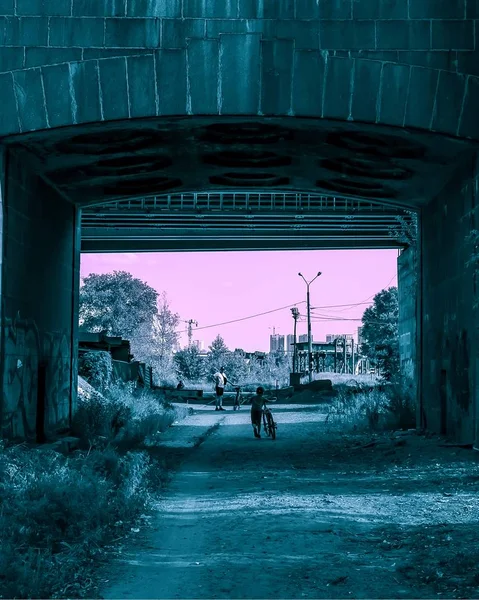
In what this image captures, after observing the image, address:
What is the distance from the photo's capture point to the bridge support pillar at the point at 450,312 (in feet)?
46.2

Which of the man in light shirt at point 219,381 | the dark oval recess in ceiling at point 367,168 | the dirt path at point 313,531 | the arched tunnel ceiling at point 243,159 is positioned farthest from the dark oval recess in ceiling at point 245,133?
the man in light shirt at point 219,381

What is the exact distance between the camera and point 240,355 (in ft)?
270

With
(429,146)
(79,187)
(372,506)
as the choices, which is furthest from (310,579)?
(79,187)

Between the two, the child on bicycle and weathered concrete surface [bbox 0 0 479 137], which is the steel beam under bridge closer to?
the child on bicycle

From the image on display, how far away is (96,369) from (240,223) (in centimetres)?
884

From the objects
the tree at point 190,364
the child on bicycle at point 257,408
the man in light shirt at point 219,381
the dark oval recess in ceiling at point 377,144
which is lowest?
the child on bicycle at point 257,408

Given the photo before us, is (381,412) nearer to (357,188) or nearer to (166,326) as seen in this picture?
(357,188)

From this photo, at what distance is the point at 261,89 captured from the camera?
1330 cm

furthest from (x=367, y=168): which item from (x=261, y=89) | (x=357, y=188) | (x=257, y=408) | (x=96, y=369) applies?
(x=96, y=369)

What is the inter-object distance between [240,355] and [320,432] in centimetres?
6175

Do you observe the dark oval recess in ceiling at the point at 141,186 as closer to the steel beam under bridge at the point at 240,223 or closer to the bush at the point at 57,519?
the steel beam under bridge at the point at 240,223

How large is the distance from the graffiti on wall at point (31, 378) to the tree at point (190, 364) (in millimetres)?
63151

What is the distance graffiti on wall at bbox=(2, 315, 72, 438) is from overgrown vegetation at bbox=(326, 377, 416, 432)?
25.4ft

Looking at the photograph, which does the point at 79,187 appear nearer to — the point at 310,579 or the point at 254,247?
the point at 310,579
